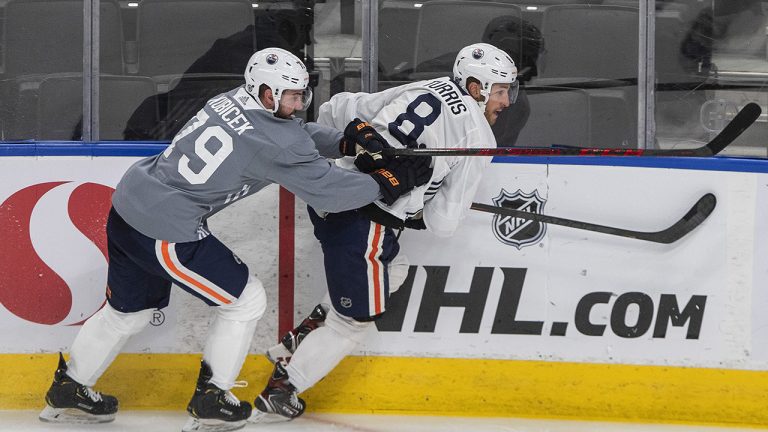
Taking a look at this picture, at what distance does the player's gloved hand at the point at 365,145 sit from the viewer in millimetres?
3139

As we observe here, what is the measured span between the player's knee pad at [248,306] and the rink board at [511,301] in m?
0.30

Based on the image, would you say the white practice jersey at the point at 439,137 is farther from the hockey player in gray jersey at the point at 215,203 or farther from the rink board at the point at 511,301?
the rink board at the point at 511,301

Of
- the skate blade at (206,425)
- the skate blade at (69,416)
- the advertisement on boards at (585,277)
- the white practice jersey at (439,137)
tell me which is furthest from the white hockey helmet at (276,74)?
the skate blade at (69,416)

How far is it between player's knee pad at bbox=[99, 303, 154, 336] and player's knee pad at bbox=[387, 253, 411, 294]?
2.44 feet

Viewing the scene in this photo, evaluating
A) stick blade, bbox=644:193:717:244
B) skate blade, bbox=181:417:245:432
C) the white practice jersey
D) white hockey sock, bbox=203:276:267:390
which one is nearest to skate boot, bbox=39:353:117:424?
skate blade, bbox=181:417:245:432

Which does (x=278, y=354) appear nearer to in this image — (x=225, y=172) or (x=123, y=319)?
(x=123, y=319)

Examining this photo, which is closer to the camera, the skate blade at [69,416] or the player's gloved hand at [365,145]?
→ the player's gloved hand at [365,145]

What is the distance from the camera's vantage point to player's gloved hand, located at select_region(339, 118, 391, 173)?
3139 millimetres

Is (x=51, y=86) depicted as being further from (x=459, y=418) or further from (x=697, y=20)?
(x=697, y=20)

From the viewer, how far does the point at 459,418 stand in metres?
A: 3.57

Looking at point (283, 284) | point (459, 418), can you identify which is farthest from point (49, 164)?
point (459, 418)

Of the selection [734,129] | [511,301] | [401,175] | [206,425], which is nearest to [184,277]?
[206,425]

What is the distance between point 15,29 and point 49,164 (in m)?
0.44

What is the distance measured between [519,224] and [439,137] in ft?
1.48
